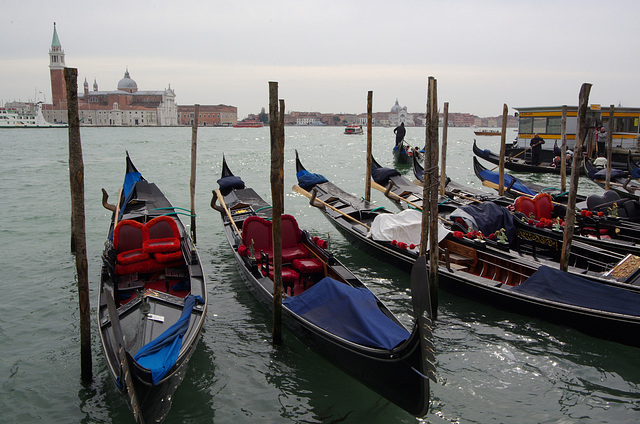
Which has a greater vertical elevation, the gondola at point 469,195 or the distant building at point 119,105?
the distant building at point 119,105

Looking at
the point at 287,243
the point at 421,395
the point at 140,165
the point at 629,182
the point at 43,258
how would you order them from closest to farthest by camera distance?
the point at 421,395, the point at 287,243, the point at 43,258, the point at 629,182, the point at 140,165

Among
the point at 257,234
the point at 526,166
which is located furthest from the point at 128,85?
the point at 257,234

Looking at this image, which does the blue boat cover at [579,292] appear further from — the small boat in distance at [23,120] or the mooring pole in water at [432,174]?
the small boat in distance at [23,120]

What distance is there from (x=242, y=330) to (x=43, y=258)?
14.4 feet

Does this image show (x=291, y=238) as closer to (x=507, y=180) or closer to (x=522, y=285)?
(x=522, y=285)

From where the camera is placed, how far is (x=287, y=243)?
6.60 m

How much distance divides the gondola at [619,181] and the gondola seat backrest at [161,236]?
391 inches

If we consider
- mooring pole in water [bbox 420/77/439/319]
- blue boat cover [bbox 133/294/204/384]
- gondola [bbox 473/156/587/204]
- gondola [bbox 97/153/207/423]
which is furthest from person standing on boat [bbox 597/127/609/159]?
blue boat cover [bbox 133/294/204/384]

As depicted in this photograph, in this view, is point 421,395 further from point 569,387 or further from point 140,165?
point 140,165

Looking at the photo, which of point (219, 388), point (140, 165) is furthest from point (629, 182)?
point (140, 165)

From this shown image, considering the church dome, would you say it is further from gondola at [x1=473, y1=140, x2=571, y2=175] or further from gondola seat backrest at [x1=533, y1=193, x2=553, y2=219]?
gondola seat backrest at [x1=533, y1=193, x2=553, y2=219]

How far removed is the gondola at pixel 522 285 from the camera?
4832 millimetres

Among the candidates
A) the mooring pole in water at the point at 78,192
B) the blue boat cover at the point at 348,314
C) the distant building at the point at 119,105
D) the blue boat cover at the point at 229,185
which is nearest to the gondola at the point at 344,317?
the blue boat cover at the point at 348,314

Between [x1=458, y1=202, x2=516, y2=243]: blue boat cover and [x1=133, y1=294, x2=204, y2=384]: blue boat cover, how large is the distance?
4458mm
